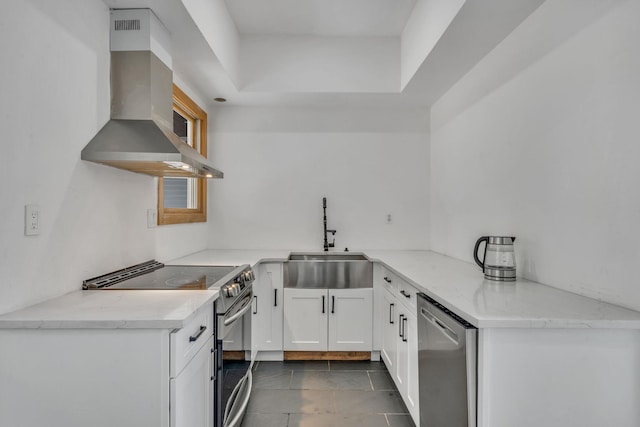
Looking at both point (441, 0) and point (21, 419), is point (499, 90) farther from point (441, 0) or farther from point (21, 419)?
point (21, 419)

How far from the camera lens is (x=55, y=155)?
4.61 ft

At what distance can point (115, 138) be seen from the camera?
1.62 meters

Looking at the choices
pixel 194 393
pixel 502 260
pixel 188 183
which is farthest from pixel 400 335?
pixel 188 183

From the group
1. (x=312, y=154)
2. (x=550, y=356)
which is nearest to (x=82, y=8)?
(x=312, y=154)

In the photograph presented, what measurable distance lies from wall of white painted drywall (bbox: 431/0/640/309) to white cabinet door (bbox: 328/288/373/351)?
1.11 m

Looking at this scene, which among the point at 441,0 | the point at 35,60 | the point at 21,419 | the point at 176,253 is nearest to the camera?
the point at 21,419

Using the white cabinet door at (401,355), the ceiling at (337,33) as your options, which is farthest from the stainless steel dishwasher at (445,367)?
the ceiling at (337,33)

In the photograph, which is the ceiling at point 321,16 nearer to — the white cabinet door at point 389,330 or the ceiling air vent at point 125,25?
the ceiling air vent at point 125,25

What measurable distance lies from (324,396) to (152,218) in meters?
1.70

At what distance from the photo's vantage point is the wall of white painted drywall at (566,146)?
132cm

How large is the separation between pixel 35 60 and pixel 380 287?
257 centimetres

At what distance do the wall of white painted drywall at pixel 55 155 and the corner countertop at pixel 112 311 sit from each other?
11 centimetres

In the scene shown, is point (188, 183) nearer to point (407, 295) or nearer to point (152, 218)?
point (152, 218)

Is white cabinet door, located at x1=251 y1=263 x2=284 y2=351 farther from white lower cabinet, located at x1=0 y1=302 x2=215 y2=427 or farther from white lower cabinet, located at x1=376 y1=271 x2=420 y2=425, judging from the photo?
white lower cabinet, located at x1=0 y1=302 x2=215 y2=427
